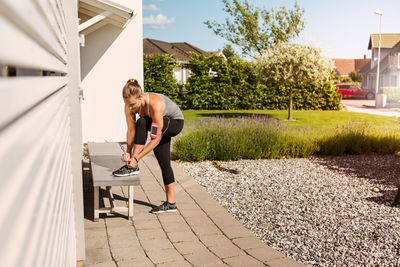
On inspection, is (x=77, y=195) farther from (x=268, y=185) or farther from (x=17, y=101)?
(x=268, y=185)

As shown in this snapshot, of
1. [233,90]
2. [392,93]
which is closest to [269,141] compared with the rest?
[233,90]

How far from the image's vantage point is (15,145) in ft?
1.58

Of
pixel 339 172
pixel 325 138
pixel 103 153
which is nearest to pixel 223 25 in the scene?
pixel 325 138

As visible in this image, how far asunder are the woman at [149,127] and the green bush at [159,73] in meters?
16.5

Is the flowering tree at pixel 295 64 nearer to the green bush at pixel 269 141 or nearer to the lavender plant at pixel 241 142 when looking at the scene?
the green bush at pixel 269 141

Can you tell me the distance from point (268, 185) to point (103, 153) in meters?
2.69

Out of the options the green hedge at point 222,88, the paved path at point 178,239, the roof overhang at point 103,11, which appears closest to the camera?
the paved path at point 178,239

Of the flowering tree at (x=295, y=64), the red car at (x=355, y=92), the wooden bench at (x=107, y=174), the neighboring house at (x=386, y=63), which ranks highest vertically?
the neighboring house at (x=386, y=63)

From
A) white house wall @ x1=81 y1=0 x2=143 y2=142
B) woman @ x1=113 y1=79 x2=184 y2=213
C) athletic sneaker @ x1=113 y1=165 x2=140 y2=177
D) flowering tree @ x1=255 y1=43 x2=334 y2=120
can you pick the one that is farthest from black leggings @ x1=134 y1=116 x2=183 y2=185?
Result: flowering tree @ x1=255 y1=43 x2=334 y2=120

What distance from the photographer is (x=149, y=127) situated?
5.00 metres

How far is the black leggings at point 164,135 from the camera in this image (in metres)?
4.85

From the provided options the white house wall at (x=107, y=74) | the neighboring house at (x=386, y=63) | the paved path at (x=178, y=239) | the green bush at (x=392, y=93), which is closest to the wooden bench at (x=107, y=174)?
the paved path at (x=178, y=239)

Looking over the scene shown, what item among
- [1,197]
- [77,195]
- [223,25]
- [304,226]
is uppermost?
[223,25]

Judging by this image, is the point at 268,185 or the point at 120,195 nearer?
the point at 120,195
